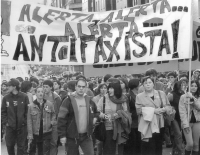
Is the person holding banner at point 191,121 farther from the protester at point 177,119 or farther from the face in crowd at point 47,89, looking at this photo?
the face in crowd at point 47,89

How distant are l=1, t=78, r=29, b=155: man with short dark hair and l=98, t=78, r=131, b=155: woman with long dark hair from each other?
1.66 metres

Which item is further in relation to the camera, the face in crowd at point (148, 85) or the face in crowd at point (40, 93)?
the face in crowd at point (40, 93)

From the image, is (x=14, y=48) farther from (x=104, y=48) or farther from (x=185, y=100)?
(x=185, y=100)

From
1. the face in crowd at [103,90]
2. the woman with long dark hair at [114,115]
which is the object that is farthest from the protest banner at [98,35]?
the face in crowd at [103,90]

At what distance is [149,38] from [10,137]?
129 inches

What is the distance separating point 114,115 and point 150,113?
634mm

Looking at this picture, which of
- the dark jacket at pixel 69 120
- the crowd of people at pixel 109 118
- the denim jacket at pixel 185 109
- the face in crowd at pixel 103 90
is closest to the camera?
the dark jacket at pixel 69 120

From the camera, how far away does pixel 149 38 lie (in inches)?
255

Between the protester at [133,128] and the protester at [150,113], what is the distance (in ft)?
1.77

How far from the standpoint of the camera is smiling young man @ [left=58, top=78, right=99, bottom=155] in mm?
5938

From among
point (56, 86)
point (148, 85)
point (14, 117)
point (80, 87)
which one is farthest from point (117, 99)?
point (56, 86)

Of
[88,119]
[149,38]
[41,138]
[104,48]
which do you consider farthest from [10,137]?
[149,38]

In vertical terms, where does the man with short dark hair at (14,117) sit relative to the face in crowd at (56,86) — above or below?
below

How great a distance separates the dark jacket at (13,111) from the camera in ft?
23.6
